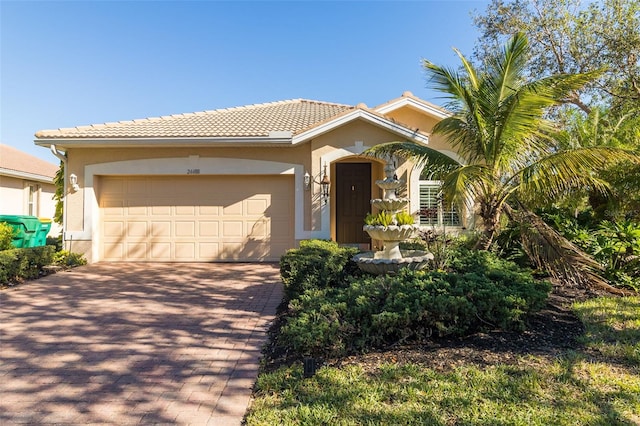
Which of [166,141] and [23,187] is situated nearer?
[166,141]

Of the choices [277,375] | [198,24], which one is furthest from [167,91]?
[277,375]

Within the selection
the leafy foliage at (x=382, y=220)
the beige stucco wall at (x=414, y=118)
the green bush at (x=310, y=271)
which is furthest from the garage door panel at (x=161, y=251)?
the beige stucco wall at (x=414, y=118)

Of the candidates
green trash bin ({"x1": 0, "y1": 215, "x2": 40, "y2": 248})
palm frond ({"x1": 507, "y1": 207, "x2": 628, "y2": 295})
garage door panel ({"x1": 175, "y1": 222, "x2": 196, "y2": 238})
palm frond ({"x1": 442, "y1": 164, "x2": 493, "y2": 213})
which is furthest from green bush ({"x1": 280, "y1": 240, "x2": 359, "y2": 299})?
green trash bin ({"x1": 0, "y1": 215, "x2": 40, "y2": 248})

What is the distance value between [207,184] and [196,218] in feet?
3.63

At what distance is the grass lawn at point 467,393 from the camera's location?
2.74 meters

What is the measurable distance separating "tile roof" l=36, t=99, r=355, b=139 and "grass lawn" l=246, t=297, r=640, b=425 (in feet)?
25.2

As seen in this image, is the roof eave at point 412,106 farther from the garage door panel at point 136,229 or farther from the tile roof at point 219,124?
the garage door panel at point 136,229

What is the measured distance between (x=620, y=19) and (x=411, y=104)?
816cm

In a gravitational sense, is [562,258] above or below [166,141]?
below

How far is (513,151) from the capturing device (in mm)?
6984

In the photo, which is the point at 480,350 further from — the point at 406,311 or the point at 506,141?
the point at 506,141

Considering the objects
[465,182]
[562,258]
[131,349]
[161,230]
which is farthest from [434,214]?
[131,349]

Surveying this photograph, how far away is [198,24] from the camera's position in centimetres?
1156

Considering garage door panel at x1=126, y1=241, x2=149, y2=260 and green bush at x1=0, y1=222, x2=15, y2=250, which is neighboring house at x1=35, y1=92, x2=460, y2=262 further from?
green bush at x1=0, y1=222, x2=15, y2=250
